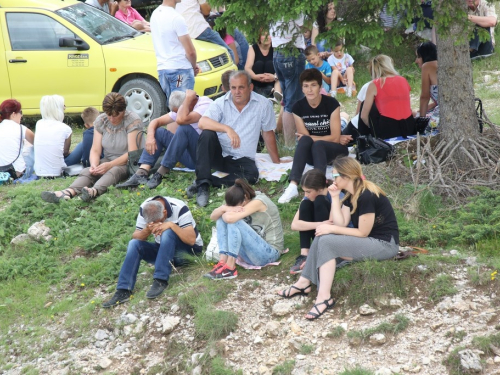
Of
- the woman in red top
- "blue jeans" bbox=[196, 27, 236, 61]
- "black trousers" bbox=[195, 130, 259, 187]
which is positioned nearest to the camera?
"black trousers" bbox=[195, 130, 259, 187]

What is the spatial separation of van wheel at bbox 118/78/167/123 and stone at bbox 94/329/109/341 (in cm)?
526

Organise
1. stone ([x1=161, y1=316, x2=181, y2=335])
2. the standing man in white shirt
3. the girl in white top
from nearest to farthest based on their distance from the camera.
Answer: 1. stone ([x1=161, y1=316, x2=181, y2=335])
2. the standing man in white shirt
3. the girl in white top

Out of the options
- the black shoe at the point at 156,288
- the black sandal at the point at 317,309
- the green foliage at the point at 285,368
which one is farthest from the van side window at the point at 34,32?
the green foliage at the point at 285,368

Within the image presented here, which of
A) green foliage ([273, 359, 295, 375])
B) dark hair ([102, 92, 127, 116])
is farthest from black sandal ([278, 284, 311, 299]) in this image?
dark hair ([102, 92, 127, 116])

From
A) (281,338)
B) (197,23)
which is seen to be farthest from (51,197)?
(197,23)

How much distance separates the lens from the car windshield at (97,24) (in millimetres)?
12094

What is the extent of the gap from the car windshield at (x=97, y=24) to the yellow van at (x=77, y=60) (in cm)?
2

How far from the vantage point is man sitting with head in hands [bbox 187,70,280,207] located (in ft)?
28.5

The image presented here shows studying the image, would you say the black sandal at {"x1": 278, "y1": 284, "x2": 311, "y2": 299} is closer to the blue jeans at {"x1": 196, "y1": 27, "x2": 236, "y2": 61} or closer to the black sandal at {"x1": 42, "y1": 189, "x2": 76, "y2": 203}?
the black sandal at {"x1": 42, "y1": 189, "x2": 76, "y2": 203}

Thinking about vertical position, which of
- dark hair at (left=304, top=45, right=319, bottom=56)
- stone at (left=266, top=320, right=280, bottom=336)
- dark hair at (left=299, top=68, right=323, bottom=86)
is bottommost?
stone at (left=266, top=320, right=280, bottom=336)

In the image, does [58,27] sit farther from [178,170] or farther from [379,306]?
[379,306]

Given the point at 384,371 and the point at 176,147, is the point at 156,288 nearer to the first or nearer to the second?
the point at 176,147

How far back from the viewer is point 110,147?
9.57m

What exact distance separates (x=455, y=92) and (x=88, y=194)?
14.5 feet
